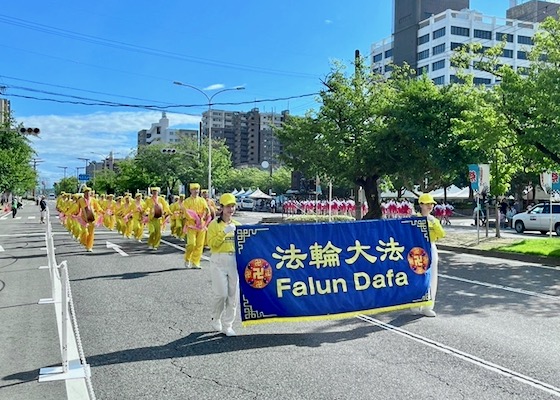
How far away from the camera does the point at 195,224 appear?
1288 cm

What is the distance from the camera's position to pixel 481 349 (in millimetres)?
6336

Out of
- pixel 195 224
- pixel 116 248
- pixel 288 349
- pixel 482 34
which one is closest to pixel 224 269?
pixel 288 349

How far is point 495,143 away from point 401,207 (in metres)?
17.7

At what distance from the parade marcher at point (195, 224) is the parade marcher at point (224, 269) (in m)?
5.71

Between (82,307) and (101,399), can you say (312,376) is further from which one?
(82,307)

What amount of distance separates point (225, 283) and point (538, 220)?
26.5m

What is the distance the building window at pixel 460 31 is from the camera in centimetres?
9306

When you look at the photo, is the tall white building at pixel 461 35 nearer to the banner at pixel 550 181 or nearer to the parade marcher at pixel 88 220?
the banner at pixel 550 181

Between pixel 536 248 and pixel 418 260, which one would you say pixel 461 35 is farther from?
pixel 418 260

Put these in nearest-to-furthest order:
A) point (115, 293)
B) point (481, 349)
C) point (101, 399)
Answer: point (101, 399) < point (481, 349) < point (115, 293)

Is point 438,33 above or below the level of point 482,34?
below

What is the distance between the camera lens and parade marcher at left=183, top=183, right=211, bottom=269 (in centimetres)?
1278

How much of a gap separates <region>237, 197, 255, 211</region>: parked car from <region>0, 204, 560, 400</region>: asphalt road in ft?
199

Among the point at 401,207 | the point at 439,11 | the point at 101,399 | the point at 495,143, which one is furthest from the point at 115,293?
the point at 439,11
